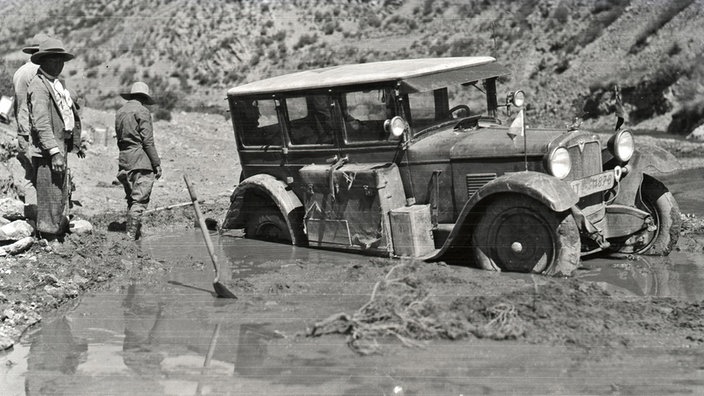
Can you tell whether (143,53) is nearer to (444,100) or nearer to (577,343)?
(444,100)

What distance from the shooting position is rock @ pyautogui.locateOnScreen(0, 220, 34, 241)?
8.70m

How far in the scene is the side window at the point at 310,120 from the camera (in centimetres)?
888

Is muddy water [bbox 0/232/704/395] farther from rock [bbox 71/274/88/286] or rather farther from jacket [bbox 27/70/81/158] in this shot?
jacket [bbox 27/70/81/158]

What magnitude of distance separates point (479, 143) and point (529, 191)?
3.07 ft

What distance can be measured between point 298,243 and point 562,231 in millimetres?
3386

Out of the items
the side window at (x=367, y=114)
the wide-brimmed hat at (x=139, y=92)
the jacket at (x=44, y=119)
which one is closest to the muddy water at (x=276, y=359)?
the jacket at (x=44, y=119)

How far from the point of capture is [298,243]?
374 inches

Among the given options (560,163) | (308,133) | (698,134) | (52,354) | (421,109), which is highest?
(421,109)

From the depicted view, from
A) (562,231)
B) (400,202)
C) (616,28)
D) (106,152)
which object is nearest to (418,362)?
(562,231)

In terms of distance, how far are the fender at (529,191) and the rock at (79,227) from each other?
15.4 feet

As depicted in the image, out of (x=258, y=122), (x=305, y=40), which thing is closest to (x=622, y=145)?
(x=258, y=122)

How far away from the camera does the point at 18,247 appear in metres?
8.55

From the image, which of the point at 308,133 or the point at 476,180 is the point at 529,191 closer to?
the point at 476,180

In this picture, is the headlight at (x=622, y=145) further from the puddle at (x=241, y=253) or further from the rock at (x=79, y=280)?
the rock at (x=79, y=280)
